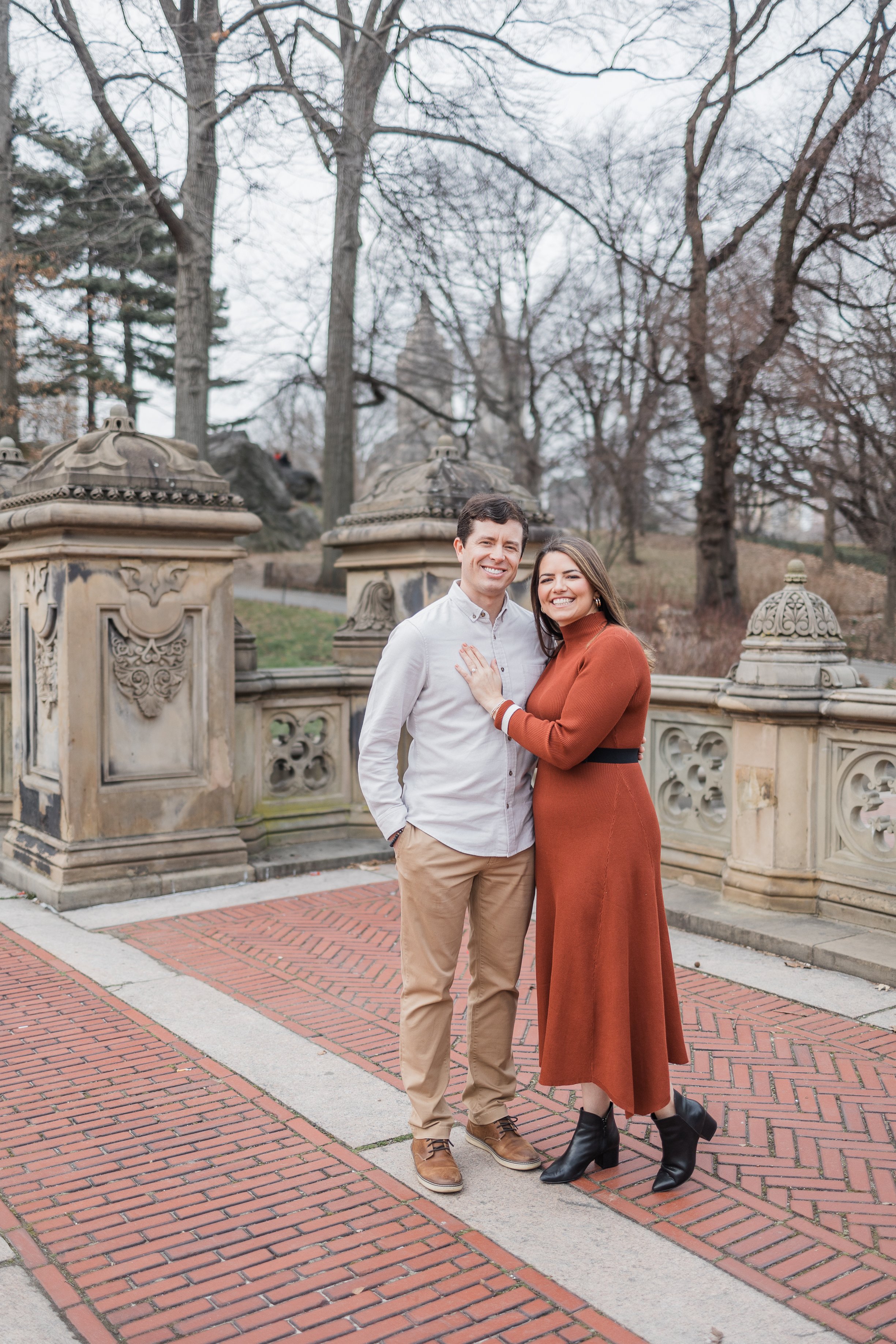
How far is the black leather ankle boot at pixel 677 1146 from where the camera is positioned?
3271 mm

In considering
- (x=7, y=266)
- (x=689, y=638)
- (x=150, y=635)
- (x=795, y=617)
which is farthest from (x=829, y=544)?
(x=150, y=635)

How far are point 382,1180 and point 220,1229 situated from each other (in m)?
0.49

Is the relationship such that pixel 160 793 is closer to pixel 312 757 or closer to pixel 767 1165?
pixel 312 757

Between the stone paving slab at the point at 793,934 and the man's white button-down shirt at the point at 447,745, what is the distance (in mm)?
2276

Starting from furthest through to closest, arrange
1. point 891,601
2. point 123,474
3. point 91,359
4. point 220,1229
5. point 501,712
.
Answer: point 91,359
point 891,601
point 123,474
point 501,712
point 220,1229

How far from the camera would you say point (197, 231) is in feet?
45.2

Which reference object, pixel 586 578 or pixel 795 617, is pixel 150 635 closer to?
pixel 795 617

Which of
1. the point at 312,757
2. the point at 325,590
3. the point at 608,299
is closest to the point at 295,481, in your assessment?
the point at 325,590

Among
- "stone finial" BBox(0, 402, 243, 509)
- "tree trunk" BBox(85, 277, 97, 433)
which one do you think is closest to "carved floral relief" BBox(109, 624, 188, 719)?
"stone finial" BBox(0, 402, 243, 509)

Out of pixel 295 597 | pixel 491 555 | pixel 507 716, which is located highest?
pixel 295 597

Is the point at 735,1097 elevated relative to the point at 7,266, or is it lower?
lower

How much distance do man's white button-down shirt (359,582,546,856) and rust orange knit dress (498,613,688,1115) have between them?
0.52 feet

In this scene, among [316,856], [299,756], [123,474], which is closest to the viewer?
[123,474]

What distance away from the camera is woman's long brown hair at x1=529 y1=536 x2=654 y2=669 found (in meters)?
3.29
